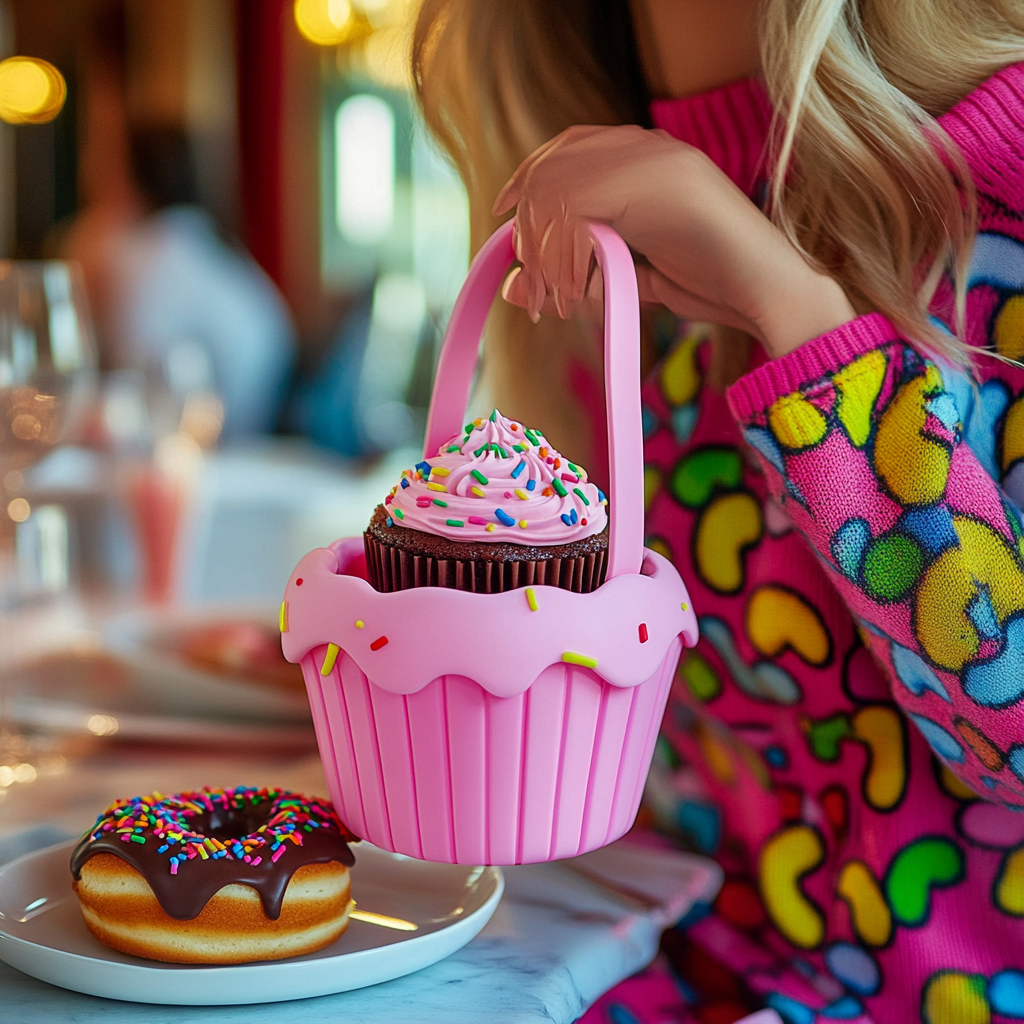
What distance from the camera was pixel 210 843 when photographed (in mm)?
554

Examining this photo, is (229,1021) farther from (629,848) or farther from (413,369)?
(413,369)

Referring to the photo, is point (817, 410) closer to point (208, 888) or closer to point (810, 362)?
point (810, 362)

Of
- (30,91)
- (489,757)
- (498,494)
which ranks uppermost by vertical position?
(30,91)

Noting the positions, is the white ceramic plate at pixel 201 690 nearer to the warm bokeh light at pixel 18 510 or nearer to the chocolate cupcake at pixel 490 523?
the warm bokeh light at pixel 18 510

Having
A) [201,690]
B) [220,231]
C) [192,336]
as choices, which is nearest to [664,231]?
[201,690]

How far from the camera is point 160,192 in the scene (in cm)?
450

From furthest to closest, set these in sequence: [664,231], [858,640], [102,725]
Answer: [102,725] < [858,640] < [664,231]

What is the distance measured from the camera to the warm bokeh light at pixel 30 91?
573 cm

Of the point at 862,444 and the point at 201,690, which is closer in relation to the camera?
the point at 862,444

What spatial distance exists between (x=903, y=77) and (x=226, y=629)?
30.6 inches

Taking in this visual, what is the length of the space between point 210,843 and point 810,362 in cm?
41

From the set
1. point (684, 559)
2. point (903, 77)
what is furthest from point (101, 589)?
point (903, 77)

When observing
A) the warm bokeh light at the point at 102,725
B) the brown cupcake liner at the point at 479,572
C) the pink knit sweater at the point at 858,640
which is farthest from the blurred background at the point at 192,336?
the brown cupcake liner at the point at 479,572

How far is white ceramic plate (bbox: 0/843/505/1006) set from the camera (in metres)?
0.53
